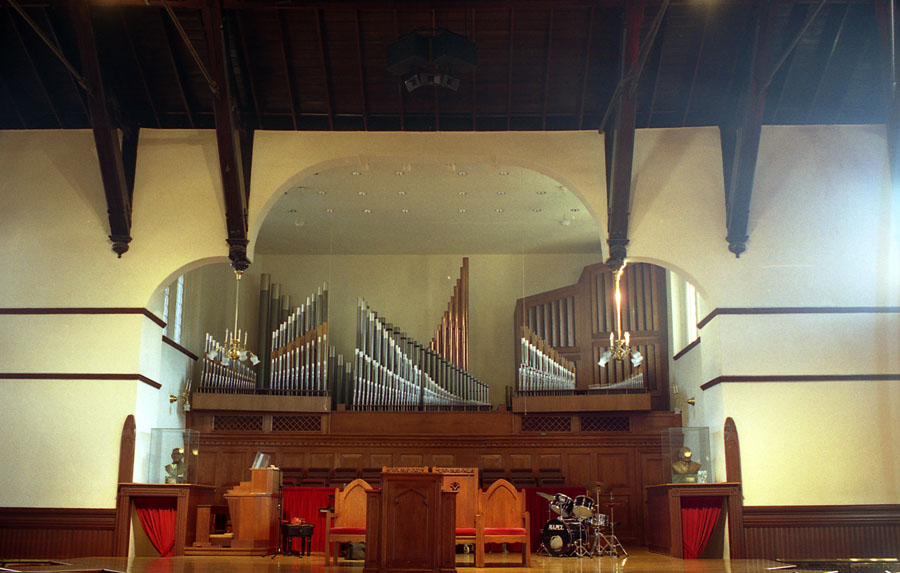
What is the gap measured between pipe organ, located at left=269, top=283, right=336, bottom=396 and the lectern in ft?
19.9

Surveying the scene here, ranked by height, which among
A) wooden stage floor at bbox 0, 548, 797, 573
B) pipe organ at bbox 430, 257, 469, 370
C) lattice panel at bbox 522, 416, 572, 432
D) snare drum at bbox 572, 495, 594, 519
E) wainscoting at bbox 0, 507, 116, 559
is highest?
pipe organ at bbox 430, 257, 469, 370

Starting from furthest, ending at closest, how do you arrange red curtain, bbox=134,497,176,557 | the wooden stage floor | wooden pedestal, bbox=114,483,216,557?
red curtain, bbox=134,497,176,557 → wooden pedestal, bbox=114,483,216,557 → the wooden stage floor

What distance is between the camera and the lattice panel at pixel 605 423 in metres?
14.4

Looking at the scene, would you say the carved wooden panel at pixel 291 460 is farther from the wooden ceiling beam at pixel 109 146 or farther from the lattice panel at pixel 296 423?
the wooden ceiling beam at pixel 109 146

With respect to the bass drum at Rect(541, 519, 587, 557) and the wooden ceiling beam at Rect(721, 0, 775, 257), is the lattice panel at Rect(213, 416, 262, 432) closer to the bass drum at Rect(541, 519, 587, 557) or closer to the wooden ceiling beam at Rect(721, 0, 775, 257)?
the bass drum at Rect(541, 519, 587, 557)

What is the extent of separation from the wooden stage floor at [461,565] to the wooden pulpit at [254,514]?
0.41 meters

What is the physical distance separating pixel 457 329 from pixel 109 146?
680cm

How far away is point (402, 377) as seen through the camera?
14477 millimetres

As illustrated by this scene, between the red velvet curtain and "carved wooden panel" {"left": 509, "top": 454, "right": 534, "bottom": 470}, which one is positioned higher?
"carved wooden panel" {"left": 509, "top": 454, "right": 534, "bottom": 470}

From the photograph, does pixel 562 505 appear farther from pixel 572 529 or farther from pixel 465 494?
pixel 465 494

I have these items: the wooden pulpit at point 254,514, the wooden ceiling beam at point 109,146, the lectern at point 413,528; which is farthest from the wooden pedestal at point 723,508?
the wooden ceiling beam at point 109,146

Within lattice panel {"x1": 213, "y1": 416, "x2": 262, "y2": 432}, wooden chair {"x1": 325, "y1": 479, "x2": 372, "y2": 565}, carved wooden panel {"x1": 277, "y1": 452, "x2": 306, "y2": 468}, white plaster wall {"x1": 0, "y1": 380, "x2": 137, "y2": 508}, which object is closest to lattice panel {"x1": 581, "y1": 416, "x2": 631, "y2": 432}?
carved wooden panel {"x1": 277, "y1": 452, "x2": 306, "y2": 468}

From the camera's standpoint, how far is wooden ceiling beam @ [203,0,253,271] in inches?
384

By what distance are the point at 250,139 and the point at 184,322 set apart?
4140 millimetres
